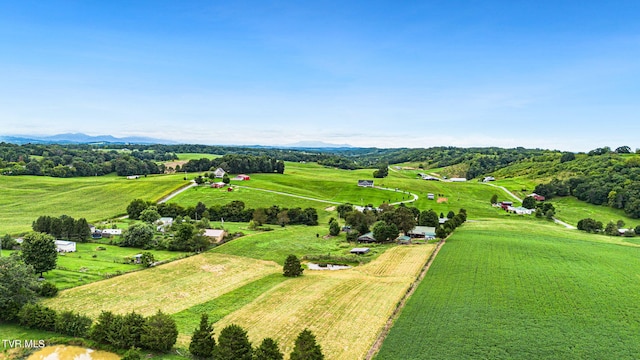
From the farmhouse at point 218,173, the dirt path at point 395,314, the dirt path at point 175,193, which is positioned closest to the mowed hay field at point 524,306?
the dirt path at point 395,314

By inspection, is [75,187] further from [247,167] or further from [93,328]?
[93,328]

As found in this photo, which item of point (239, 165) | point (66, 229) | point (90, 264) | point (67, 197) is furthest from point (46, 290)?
point (239, 165)

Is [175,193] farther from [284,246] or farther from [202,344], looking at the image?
[202,344]

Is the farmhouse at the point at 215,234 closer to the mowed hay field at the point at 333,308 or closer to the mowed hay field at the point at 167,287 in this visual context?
the mowed hay field at the point at 167,287

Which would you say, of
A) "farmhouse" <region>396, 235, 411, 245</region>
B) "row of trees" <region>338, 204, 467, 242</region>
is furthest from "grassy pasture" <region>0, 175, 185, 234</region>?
"farmhouse" <region>396, 235, 411, 245</region>

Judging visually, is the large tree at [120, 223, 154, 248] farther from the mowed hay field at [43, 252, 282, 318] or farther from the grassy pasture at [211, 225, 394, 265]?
the grassy pasture at [211, 225, 394, 265]

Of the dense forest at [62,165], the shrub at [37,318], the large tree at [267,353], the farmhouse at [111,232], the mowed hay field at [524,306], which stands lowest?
the farmhouse at [111,232]
